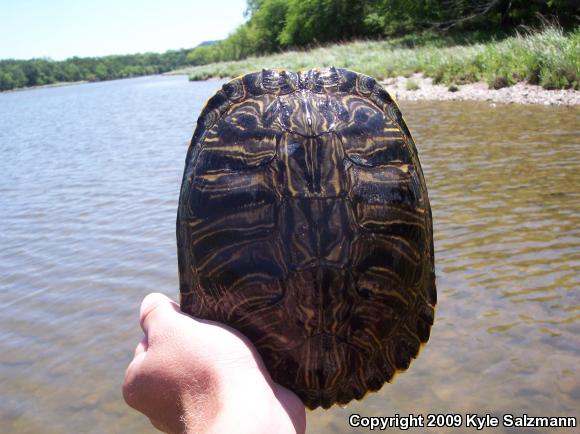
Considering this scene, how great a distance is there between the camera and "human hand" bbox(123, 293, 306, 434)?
4.98 ft

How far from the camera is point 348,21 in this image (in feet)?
172

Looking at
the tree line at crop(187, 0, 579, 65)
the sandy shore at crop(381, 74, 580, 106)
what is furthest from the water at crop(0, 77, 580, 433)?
the tree line at crop(187, 0, 579, 65)

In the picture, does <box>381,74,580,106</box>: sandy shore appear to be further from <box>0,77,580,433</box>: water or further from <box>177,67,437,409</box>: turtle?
<box>177,67,437,409</box>: turtle

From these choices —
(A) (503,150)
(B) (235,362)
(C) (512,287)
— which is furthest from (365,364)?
(A) (503,150)

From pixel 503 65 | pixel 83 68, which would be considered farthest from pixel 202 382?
pixel 83 68

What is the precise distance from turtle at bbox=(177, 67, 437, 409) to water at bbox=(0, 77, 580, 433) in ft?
4.47

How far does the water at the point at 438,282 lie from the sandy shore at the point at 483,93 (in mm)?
2750

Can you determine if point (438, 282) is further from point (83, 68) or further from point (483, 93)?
point (83, 68)

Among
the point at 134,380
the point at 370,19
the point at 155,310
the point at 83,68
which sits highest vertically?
the point at 83,68

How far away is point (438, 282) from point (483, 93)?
11963 millimetres

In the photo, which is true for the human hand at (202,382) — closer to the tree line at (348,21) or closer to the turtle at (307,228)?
the turtle at (307,228)

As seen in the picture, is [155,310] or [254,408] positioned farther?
[155,310]

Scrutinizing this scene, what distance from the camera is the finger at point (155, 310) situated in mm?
1912

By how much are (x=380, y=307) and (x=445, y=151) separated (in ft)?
24.5
